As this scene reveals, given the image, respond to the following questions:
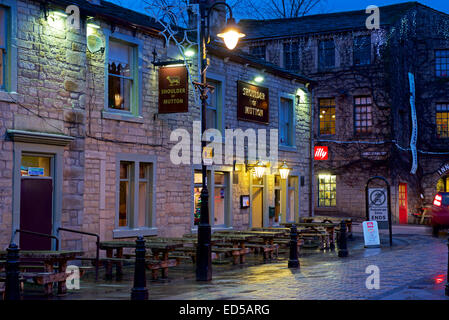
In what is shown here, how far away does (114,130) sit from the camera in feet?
56.5

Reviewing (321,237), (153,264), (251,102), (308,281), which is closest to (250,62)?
(251,102)

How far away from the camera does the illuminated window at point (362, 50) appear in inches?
1421

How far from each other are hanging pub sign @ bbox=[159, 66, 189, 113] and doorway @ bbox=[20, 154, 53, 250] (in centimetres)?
395

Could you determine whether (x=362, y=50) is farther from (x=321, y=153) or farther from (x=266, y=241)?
(x=266, y=241)

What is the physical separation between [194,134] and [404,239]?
10.1 metres

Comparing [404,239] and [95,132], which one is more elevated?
[95,132]

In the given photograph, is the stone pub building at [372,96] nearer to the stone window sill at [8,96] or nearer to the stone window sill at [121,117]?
the stone window sill at [121,117]

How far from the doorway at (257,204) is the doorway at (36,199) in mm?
9832

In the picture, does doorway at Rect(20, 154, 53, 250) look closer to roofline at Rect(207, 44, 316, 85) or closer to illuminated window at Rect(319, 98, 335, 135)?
roofline at Rect(207, 44, 316, 85)

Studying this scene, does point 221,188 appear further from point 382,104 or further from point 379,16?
point 379,16

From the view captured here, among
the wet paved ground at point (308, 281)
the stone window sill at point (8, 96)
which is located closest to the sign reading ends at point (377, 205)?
the wet paved ground at point (308, 281)

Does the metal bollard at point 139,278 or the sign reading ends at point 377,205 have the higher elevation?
the sign reading ends at point 377,205
